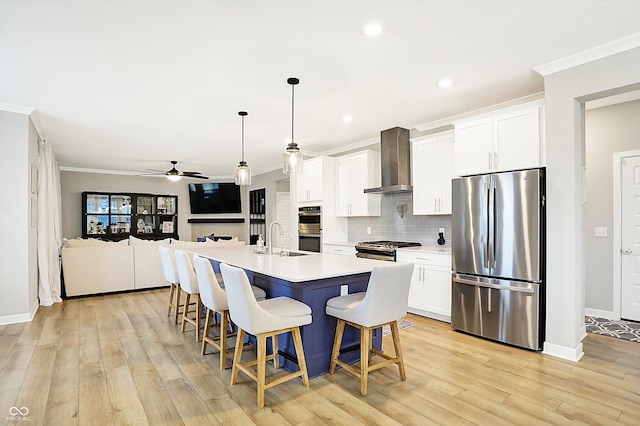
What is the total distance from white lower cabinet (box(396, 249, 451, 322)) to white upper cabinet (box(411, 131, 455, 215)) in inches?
25.7

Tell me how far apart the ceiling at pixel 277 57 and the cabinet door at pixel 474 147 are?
0.36 meters

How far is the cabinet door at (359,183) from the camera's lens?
568 centimetres

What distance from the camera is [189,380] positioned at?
2801 millimetres

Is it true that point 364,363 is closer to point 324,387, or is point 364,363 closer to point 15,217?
point 324,387

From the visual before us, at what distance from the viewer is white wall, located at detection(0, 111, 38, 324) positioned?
4246mm

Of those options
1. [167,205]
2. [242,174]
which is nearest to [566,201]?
[242,174]

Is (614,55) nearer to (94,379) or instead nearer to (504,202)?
(504,202)

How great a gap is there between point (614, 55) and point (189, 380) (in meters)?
4.38

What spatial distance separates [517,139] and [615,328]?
100 inches

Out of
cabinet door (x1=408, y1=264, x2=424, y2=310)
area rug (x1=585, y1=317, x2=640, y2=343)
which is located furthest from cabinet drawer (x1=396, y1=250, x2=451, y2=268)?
area rug (x1=585, y1=317, x2=640, y2=343)

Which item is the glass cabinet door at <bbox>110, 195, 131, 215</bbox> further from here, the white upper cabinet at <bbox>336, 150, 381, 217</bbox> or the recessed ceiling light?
the recessed ceiling light

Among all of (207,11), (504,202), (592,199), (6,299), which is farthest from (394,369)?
(6,299)

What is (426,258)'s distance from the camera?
441 cm

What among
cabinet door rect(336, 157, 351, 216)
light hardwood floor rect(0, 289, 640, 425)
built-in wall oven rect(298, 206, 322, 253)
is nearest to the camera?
light hardwood floor rect(0, 289, 640, 425)
